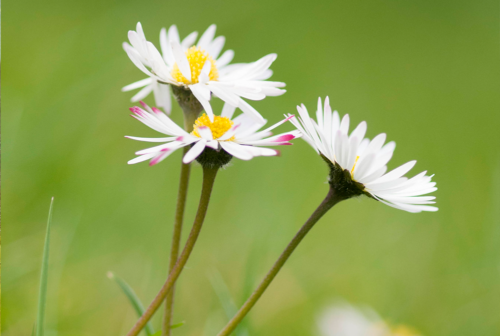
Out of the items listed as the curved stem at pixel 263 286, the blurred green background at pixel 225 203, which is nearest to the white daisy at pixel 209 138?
the curved stem at pixel 263 286

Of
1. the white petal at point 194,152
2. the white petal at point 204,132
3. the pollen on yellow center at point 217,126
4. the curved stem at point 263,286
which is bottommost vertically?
the curved stem at point 263,286

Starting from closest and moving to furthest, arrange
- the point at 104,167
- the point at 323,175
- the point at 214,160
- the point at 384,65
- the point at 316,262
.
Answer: the point at 214,160, the point at 316,262, the point at 104,167, the point at 323,175, the point at 384,65

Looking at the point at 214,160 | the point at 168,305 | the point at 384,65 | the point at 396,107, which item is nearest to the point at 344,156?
the point at 214,160

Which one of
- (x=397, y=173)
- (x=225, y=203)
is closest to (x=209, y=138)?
(x=397, y=173)

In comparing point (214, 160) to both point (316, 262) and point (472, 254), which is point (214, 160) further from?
point (472, 254)

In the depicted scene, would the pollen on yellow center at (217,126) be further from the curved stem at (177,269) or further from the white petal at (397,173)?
the white petal at (397,173)
